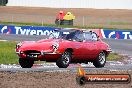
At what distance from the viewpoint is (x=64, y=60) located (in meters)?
18.2

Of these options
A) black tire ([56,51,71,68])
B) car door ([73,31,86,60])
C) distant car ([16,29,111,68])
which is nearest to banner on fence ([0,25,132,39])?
distant car ([16,29,111,68])

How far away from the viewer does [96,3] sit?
8006 cm

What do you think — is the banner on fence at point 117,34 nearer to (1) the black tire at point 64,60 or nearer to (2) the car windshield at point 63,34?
(2) the car windshield at point 63,34

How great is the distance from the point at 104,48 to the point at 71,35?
1.42 m

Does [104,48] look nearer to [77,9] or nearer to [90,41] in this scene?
[90,41]

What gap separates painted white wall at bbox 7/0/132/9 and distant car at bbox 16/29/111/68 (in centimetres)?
5899

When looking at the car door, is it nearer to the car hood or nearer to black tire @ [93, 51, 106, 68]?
black tire @ [93, 51, 106, 68]

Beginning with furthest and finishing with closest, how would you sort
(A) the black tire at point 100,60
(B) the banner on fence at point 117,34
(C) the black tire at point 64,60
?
(B) the banner on fence at point 117,34 < (A) the black tire at point 100,60 < (C) the black tire at point 64,60

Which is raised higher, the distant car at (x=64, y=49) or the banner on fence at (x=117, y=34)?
the distant car at (x=64, y=49)

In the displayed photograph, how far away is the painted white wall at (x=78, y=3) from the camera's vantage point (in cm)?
7838

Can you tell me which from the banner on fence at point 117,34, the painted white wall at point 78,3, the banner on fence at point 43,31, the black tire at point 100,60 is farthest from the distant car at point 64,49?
the painted white wall at point 78,3

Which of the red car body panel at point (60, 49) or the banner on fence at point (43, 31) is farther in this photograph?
the banner on fence at point (43, 31)

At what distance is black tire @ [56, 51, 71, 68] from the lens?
18.0 meters

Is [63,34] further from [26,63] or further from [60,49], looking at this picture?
[26,63]
